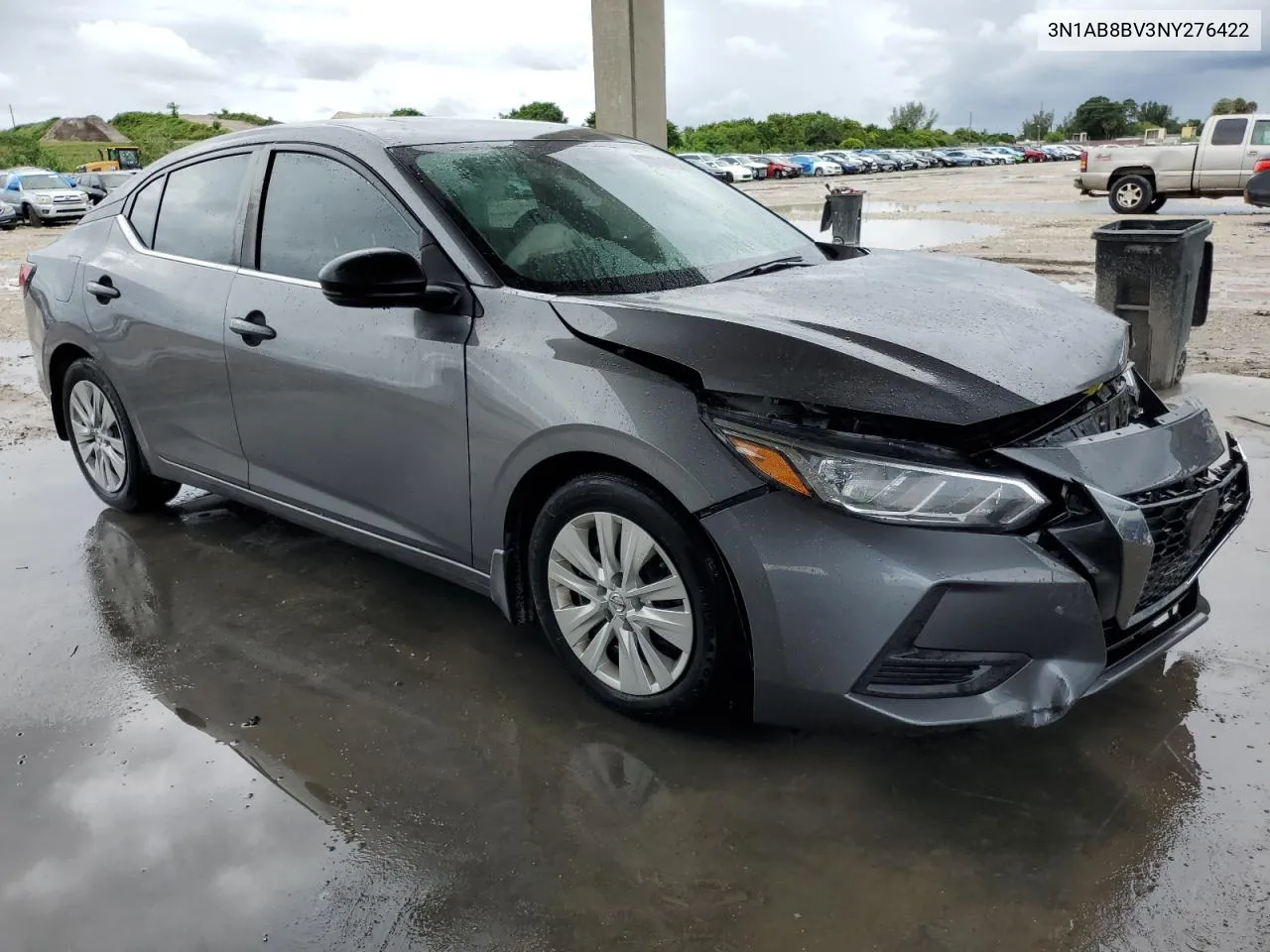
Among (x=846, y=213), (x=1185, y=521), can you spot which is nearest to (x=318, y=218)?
(x=1185, y=521)

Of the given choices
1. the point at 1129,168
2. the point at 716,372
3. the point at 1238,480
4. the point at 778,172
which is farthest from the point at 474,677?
the point at 778,172

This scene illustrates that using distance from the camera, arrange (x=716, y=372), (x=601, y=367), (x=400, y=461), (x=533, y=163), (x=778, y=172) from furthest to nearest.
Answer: (x=778, y=172), (x=533, y=163), (x=400, y=461), (x=601, y=367), (x=716, y=372)

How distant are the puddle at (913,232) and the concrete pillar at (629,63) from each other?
3.00 m

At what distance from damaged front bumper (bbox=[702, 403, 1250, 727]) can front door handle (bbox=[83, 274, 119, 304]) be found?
3010 mm

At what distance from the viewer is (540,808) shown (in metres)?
2.67

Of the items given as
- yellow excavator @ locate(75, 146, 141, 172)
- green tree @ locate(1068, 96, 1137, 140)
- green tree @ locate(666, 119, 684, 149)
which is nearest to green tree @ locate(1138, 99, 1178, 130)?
green tree @ locate(1068, 96, 1137, 140)

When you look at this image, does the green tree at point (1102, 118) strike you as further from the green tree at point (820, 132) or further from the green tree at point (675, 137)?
the green tree at point (675, 137)

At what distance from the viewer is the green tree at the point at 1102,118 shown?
93625 millimetres

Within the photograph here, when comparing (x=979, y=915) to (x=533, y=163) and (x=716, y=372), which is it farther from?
(x=533, y=163)

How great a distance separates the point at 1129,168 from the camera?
19922mm

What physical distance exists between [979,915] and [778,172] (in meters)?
49.7

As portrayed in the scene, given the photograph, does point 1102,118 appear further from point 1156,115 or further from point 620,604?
point 620,604

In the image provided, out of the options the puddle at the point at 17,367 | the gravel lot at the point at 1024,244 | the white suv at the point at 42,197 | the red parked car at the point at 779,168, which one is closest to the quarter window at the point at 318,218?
the gravel lot at the point at 1024,244

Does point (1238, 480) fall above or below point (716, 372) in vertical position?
below
